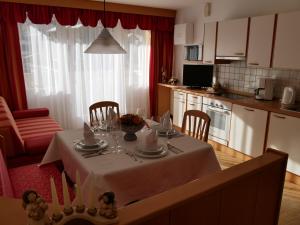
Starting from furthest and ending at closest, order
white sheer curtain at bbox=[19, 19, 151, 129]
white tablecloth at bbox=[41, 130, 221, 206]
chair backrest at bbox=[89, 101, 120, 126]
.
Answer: white sheer curtain at bbox=[19, 19, 151, 129] < chair backrest at bbox=[89, 101, 120, 126] < white tablecloth at bbox=[41, 130, 221, 206]

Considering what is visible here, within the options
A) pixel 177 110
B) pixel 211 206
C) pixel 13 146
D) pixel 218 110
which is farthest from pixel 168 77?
pixel 211 206

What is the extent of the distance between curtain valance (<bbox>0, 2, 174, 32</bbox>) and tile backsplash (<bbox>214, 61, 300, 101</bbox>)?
4.96 ft

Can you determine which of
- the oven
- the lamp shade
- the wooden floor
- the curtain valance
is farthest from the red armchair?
the wooden floor

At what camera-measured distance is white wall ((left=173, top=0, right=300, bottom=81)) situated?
3.42m

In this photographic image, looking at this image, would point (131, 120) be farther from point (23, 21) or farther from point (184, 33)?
point (184, 33)

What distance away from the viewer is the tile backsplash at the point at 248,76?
133 inches

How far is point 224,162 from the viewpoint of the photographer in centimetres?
354

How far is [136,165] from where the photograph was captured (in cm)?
168

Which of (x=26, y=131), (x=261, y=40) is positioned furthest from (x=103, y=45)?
(x=261, y=40)

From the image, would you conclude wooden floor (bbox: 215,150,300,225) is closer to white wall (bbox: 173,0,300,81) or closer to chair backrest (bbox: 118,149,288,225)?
chair backrest (bbox: 118,149,288,225)

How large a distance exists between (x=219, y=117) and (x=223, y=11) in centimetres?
179

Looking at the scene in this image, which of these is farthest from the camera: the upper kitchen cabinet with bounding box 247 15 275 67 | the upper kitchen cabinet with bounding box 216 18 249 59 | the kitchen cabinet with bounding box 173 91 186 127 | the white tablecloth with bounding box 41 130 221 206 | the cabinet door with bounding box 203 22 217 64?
the kitchen cabinet with bounding box 173 91 186 127

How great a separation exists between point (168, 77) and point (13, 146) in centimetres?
354

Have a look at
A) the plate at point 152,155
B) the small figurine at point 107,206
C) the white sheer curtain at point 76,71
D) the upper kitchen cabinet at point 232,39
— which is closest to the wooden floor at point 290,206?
the plate at point 152,155
